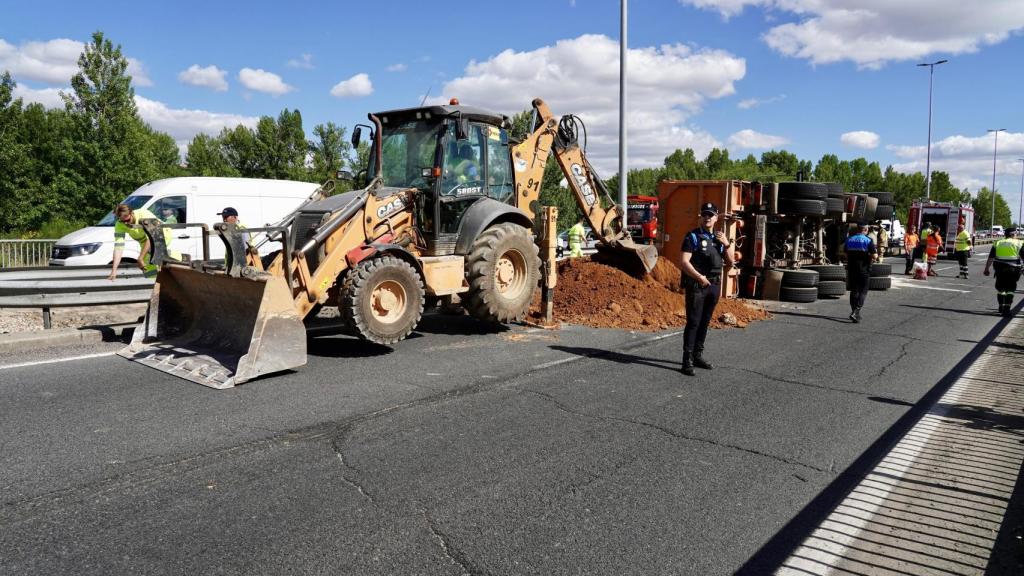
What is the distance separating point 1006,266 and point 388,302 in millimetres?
11718

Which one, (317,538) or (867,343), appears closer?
(317,538)

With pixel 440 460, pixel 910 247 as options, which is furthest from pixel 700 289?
→ pixel 910 247

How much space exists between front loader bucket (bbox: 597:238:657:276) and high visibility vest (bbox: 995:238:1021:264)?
6687 mm

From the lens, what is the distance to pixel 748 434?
17.3 ft

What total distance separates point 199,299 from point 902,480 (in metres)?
7.04

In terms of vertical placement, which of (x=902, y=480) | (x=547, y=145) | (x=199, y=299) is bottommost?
(x=902, y=480)

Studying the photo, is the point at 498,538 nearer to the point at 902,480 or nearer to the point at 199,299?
the point at 902,480

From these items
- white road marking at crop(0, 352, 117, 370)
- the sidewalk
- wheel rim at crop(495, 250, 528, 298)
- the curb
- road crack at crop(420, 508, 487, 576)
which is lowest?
the sidewalk

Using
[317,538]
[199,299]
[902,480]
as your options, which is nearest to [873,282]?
[902,480]

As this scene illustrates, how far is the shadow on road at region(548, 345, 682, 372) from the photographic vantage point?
7660mm

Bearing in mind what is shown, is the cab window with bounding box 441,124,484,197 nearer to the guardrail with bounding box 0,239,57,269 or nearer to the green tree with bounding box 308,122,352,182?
the guardrail with bounding box 0,239,57,269

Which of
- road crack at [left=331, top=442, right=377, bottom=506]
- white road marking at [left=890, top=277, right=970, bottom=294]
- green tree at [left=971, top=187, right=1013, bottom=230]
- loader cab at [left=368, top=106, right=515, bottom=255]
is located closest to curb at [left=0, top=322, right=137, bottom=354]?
loader cab at [left=368, top=106, right=515, bottom=255]

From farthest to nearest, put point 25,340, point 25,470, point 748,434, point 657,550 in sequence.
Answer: point 25,340 < point 748,434 < point 25,470 < point 657,550

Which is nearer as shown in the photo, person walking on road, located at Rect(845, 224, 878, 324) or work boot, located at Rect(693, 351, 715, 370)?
work boot, located at Rect(693, 351, 715, 370)
